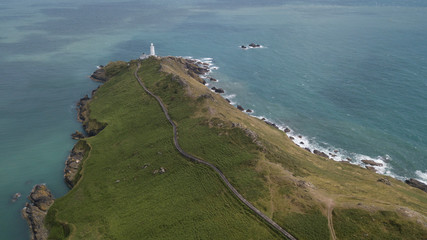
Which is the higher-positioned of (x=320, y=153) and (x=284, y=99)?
(x=284, y=99)

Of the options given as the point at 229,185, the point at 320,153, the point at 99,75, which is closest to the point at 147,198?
the point at 229,185

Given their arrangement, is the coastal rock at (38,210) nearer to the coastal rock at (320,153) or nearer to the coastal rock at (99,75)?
the coastal rock at (99,75)

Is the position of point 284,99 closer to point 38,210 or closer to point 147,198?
point 147,198

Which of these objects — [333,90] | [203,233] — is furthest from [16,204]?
[333,90]

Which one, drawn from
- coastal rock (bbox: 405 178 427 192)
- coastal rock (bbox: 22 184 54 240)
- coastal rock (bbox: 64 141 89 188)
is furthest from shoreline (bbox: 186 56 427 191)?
coastal rock (bbox: 22 184 54 240)

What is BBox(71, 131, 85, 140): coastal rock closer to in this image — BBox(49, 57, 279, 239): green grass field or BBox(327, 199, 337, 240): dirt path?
BBox(49, 57, 279, 239): green grass field

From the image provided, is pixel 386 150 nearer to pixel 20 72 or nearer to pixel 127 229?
pixel 127 229
